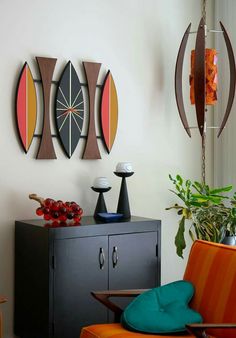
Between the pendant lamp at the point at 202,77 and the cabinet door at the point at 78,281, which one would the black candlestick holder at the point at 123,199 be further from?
the pendant lamp at the point at 202,77

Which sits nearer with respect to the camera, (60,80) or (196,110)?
(60,80)

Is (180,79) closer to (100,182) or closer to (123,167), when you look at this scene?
(123,167)

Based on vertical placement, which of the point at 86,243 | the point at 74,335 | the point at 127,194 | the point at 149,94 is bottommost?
the point at 74,335

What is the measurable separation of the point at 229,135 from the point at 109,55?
117cm

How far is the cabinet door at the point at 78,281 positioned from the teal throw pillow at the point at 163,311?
2.31ft

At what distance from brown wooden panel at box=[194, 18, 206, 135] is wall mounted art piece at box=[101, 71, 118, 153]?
0.59 meters

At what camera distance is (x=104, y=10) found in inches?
172

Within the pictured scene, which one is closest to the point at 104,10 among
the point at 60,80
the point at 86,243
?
the point at 60,80

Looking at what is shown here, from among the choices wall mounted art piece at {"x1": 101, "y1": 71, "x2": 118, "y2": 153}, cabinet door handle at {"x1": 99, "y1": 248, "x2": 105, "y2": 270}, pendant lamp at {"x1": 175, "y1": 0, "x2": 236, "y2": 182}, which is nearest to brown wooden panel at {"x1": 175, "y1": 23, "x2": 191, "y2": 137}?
pendant lamp at {"x1": 175, "y1": 0, "x2": 236, "y2": 182}

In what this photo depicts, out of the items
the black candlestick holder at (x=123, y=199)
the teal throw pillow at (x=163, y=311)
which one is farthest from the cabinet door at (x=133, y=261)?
the teal throw pillow at (x=163, y=311)

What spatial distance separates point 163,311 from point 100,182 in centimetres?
130

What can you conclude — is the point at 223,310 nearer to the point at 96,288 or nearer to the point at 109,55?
the point at 96,288

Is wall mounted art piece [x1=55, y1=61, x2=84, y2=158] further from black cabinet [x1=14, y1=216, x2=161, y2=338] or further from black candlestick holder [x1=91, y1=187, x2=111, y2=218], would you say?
black cabinet [x1=14, y1=216, x2=161, y2=338]

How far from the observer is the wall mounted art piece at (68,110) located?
3979 mm
